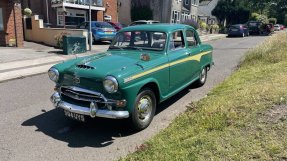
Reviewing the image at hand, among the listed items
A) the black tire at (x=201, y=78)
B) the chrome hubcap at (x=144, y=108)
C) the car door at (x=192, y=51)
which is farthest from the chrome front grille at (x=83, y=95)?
the black tire at (x=201, y=78)

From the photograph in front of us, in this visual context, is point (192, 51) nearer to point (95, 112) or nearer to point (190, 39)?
point (190, 39)

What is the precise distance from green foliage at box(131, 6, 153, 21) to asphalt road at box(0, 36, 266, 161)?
2950cm

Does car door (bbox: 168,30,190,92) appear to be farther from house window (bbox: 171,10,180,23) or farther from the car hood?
house window (bbox: 171,10,180,23)

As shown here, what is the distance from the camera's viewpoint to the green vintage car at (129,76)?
13.8 ft

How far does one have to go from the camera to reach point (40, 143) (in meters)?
4.27

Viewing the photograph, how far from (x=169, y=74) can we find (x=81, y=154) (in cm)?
227

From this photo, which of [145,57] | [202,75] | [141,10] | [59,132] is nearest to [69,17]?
[141,10]

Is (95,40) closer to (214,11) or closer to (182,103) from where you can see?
(182,103)

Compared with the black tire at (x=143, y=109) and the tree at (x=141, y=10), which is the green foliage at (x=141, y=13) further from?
the black tire at (x=143, y=109)

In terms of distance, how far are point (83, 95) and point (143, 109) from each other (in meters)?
1.02

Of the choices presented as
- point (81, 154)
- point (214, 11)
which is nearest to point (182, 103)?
point (81, 154)

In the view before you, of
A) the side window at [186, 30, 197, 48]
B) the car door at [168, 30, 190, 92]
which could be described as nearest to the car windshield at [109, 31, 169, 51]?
the car door at [168, 30, 190, 92]

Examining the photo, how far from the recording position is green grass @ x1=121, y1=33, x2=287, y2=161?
3381mm

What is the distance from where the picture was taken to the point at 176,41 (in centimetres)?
586
